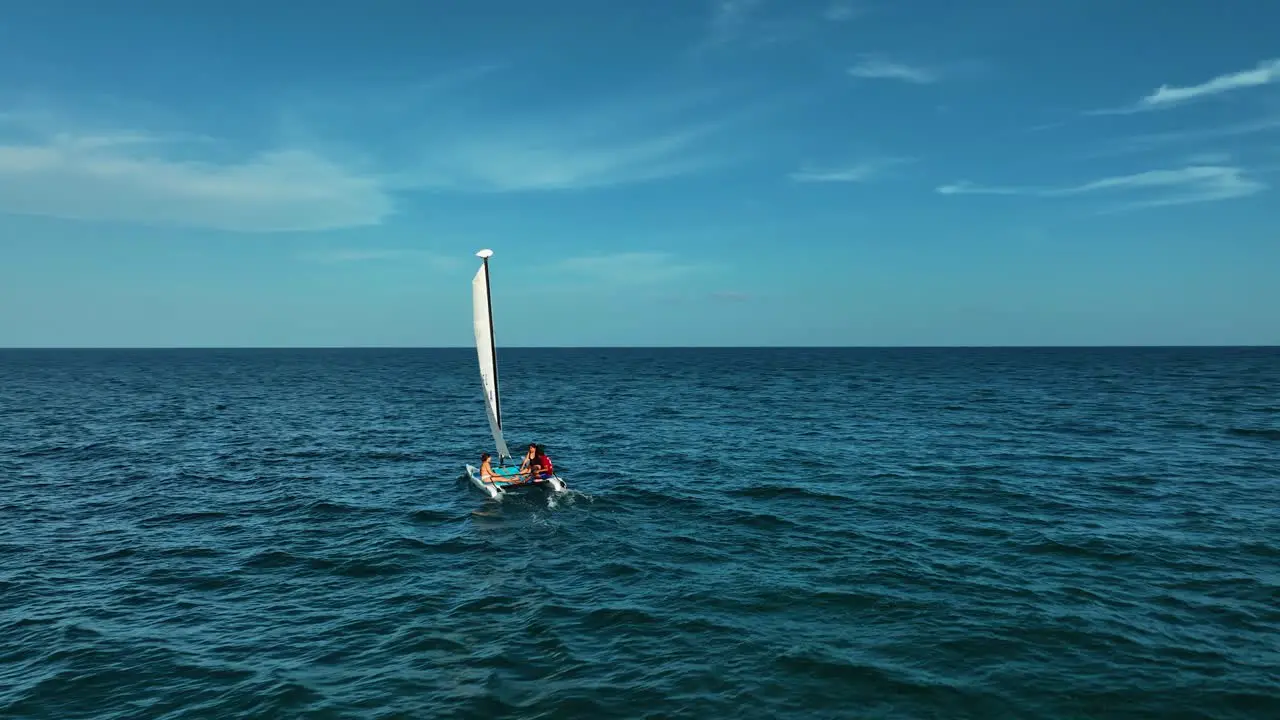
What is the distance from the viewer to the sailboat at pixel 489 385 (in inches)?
1341

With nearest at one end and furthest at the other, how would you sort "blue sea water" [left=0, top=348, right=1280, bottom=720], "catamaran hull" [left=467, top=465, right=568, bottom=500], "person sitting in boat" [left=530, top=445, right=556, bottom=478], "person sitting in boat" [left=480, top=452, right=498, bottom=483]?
"blue sea water" [left=0, top=348, right=1280, bottom=720] → "catamaran hull" [left=467, top=465, right=568, bottom=500] → "person sitting in boat" [left=530, top=445, right=556, bottom=478] → "person sitting in boat" [left=480, top=452, right=498, bottom=483]

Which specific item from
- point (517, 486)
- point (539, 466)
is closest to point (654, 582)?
point (539, 466)

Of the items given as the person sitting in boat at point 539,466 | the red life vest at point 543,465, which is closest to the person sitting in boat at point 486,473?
the person sitting in boat at point 539,466

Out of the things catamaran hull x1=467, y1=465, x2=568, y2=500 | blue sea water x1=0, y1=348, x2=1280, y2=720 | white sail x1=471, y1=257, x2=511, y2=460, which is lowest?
blue sea water x1=0, y1=348, x2=1280, y2=720

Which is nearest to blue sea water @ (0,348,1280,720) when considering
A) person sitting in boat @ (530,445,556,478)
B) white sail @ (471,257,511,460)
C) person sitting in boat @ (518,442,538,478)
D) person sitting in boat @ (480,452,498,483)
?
person sitting in boat @ (530,445,556,478)

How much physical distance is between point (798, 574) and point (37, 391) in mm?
126283

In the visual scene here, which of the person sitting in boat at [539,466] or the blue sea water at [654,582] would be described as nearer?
the blue sea water at [654,582]

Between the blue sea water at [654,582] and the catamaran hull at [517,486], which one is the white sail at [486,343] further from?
the blue sea water at [654,582]

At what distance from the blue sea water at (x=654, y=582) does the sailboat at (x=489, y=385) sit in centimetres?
95

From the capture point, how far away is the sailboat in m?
34.1

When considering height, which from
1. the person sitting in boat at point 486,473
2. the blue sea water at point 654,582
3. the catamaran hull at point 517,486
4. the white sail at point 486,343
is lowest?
the blue sea water at point 654,582

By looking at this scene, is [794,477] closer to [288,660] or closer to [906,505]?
[906,505]

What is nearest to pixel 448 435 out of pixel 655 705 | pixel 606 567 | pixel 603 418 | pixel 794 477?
pixel 603 418

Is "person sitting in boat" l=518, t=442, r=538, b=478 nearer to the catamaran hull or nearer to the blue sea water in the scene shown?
the catamaran hull
